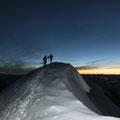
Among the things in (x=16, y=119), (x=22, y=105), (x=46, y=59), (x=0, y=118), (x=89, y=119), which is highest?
(x=46, y=59)

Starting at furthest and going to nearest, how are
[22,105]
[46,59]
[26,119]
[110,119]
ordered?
[46,59] → [22,105] → [26,119] → [110,119]

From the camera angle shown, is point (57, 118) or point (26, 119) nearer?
point (57, 118)

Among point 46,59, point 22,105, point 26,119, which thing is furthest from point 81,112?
point 46,59

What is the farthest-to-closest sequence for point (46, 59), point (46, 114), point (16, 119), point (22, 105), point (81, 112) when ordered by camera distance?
1. point (46, 59)
2. point (22, 105)
3. point (16, 119)
4. point (46, 114)
5. point (81, 112)

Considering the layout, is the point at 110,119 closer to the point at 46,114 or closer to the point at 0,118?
the point at 46,114

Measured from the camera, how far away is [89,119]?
273cm

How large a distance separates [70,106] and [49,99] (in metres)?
1.11

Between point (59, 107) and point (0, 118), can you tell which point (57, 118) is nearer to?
point (59, 107)

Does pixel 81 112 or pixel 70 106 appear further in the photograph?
pixel 70 106

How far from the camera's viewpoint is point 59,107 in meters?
3.67

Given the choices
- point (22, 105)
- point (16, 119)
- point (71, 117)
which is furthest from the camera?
point (22, 105)

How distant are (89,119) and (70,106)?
990 millimetres

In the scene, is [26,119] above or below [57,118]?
below

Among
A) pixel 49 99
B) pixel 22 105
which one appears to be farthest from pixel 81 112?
pixel 22 105
